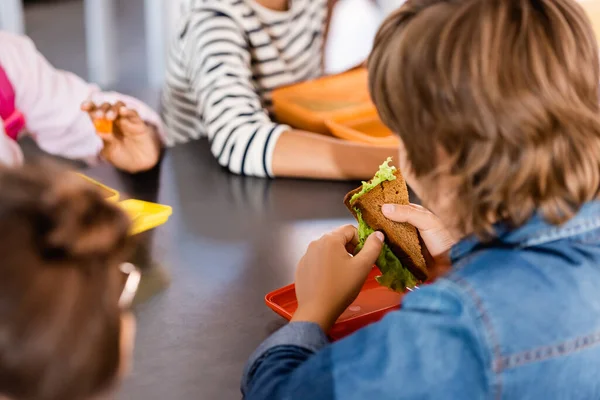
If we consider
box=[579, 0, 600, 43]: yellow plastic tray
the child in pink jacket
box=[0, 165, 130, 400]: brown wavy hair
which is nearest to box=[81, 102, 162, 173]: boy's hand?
the child in pink jacket

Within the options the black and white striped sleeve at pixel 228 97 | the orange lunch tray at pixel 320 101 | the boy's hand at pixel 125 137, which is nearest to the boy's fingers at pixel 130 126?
the boy's hand at pixel 125 137

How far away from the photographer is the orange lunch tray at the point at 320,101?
1.59 meters

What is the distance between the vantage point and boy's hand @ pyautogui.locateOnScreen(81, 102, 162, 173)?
1.46 meters

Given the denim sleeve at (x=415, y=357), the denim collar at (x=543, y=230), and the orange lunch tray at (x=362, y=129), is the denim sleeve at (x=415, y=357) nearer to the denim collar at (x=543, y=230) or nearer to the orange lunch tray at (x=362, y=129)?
the denim collar at (x=543, y=230)

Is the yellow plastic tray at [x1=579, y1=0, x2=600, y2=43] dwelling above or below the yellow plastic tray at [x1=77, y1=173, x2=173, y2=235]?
above

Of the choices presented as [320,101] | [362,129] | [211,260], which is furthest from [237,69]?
[211,260]

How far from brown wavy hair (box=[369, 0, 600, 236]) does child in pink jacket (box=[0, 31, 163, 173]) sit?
2.68 feet

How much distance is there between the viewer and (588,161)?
2.46 ft

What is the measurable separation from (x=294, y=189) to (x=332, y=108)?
0.28 m

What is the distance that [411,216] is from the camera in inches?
41.1

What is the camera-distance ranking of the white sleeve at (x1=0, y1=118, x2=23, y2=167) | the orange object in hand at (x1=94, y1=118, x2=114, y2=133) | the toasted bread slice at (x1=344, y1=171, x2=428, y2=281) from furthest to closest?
the orange object in hand at (x1=94, y1=118, x2=114, y2=133), the white sleeve at (x1=0, y1=118, x2=23, y2=167), the toasted bread slice at (x1=344, y1=171, x2=428, y2=281)

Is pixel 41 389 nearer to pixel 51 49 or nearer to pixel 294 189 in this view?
pixel 294 189

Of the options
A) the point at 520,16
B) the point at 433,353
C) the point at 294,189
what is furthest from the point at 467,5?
the point at 294,189

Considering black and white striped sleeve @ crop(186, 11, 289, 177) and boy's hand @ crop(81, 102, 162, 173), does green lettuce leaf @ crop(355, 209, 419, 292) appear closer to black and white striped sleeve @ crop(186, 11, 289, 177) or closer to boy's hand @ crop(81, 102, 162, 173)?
black and white striped sleeve @ crop(186, 11, 289, 177)
